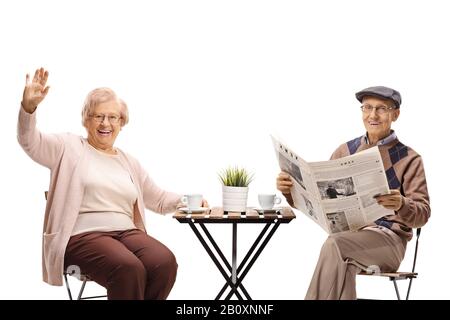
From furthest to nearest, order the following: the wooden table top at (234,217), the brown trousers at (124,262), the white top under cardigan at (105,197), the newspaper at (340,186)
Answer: the white top under cardigan at (105,197), the wooden table top at (234,217), the brown trousers at (124,262), the newspaper at (340,186)

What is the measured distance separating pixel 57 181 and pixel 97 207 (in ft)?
0.86

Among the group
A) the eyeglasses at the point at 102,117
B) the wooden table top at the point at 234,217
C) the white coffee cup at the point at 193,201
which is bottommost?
the wooden table top at the point at 234,217

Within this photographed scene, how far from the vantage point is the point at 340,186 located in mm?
3889

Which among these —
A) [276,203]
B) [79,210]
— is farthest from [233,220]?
[79,210]

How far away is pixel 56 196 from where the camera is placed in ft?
13.9

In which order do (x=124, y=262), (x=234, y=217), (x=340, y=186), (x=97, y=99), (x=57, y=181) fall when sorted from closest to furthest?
(x=340, y=186)
(x=124, y=262)
(x=234, y=217)
(x=57, y=181)
(x=97, y=99)

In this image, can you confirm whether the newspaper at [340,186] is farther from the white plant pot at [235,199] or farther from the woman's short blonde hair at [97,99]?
the woman's short blonde hair at [97,99]

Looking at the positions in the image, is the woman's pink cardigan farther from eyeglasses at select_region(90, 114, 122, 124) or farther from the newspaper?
the newspaper

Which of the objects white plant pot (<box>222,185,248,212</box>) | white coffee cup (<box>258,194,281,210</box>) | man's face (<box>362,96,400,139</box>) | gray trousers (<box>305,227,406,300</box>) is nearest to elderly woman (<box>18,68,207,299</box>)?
white plant pot (<box>222,185,248,212</box>)

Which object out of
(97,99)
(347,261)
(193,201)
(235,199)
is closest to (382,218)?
(347,261)

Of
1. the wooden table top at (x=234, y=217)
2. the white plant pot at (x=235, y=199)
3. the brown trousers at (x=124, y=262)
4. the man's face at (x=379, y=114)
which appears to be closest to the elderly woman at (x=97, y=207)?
the brown trousers at (x=124, y=262)

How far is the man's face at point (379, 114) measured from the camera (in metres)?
4.37

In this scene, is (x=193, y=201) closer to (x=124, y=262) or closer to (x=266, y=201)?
(x=266, y=201)

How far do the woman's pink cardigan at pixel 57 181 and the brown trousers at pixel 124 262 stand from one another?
0.07 metres
